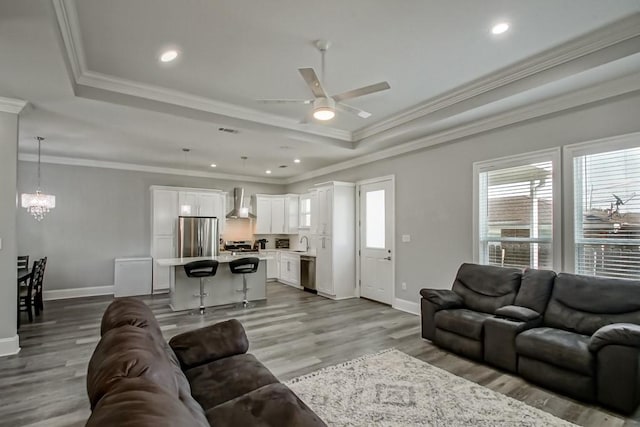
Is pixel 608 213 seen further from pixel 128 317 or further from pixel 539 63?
pixel 128 317

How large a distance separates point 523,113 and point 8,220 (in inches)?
245

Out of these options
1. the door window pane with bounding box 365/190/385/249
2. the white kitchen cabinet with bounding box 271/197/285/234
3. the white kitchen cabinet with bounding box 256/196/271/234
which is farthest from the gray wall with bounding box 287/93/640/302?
the white kitchen cabinet with bounding box 256/196/271/234

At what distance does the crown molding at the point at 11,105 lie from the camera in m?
3.72

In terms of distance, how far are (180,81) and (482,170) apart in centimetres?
408

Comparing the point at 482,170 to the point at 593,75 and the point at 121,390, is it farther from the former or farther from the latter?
the point at 121,390

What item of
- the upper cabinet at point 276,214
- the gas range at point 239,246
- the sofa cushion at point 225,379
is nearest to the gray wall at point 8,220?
the sofa cushion at point 225,379

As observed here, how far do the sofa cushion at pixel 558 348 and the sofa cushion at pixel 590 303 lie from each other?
0.13 meters

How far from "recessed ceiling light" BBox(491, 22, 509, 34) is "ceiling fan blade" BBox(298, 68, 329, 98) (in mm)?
1555

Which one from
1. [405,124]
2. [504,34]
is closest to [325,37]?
[504,34]

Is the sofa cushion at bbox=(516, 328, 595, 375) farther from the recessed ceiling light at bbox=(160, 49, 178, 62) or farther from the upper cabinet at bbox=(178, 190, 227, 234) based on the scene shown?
the upper cabinet at bbox=(178, 190, 227, 234)

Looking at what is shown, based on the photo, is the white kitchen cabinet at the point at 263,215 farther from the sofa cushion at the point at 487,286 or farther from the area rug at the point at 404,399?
the area rug at the point at 404,399

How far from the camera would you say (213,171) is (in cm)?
857

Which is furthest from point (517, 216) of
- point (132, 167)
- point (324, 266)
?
point (132, 167)

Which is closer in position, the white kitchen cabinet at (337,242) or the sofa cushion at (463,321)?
the sofa cushion at (463,321)
